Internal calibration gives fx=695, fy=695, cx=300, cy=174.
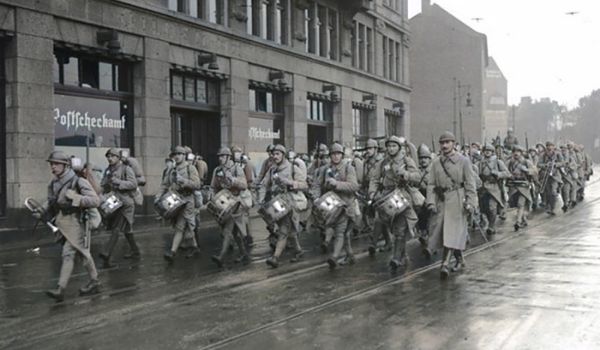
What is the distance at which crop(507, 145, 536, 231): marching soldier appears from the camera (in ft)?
55.0

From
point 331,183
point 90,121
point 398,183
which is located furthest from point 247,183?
point 90,121

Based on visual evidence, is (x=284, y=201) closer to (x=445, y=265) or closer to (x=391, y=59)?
(x=445, y=265)

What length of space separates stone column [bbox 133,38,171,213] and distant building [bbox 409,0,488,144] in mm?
43566

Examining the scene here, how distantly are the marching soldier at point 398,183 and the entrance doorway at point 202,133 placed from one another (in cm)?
1133

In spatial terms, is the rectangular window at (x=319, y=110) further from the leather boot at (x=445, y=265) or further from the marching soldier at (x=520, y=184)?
the leather boot at (x=445, y=265)

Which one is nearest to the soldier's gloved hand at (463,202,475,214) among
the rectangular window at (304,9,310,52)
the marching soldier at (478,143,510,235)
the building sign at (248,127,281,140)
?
the marching soldier at (478,143,510,235)

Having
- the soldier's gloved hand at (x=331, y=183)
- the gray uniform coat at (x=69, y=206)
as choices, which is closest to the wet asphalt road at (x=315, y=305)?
the gray uniform coat at (x=69, y=206)

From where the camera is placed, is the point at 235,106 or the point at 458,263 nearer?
the point at 458,263

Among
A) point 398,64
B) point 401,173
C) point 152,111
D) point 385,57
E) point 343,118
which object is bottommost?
point 401,173

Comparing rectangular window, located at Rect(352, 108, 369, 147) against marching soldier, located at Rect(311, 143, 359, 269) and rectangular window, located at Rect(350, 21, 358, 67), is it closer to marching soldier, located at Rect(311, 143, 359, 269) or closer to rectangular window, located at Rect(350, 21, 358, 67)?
rectangular window, located at Rect(350, 21, 358, 67)

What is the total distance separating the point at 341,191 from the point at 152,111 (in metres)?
9.36

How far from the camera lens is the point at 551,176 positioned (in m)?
20.5

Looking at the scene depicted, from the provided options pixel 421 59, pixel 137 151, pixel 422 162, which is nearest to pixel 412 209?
pixel 422 162

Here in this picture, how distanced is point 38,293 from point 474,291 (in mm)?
5463
